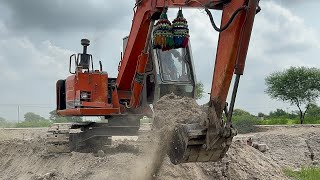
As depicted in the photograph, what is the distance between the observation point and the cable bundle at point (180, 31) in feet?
22.5

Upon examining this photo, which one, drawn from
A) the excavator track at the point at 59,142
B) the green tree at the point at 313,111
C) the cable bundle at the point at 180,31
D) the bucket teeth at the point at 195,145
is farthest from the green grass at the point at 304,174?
the green tree at the point at 313,111

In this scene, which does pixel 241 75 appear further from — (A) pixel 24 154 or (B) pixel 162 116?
(A) pixel 24 154

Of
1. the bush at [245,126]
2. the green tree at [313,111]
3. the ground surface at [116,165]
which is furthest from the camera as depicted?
the green tree at [313,111]

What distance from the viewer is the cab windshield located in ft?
Result: 29.6

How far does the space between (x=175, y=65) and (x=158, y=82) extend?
1.94 ft

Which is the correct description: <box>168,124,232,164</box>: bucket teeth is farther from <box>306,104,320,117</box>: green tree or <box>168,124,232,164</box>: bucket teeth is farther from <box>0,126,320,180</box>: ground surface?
<box>306,104,320,117</box>: green tree

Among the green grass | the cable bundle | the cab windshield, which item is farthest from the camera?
the green grass

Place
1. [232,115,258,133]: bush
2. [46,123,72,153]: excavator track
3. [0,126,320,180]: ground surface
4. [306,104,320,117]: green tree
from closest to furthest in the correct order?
1. [0,126,320,180]: ground surface
2. [46,123,72,153]: excavator track
3. [232,115,258,133]: bush
4. [306,104,320,117]: green tree

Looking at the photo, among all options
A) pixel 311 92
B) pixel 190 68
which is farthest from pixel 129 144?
pixel 311 92

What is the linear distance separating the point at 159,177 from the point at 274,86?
32.3m

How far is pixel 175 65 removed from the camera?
363 inches

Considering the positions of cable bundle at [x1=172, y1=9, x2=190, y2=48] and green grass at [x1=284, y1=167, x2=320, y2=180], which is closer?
cable bundle at [x1=172, y1=9, x2=190, y2=48]

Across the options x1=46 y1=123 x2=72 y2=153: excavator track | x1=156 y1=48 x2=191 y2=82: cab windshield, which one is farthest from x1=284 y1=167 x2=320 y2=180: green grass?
x1=46 y1=123 x2=72 y2=153: excavator track

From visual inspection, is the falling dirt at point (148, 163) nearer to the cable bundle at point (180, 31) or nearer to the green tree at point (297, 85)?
the cable bundle at point (180, 31)
